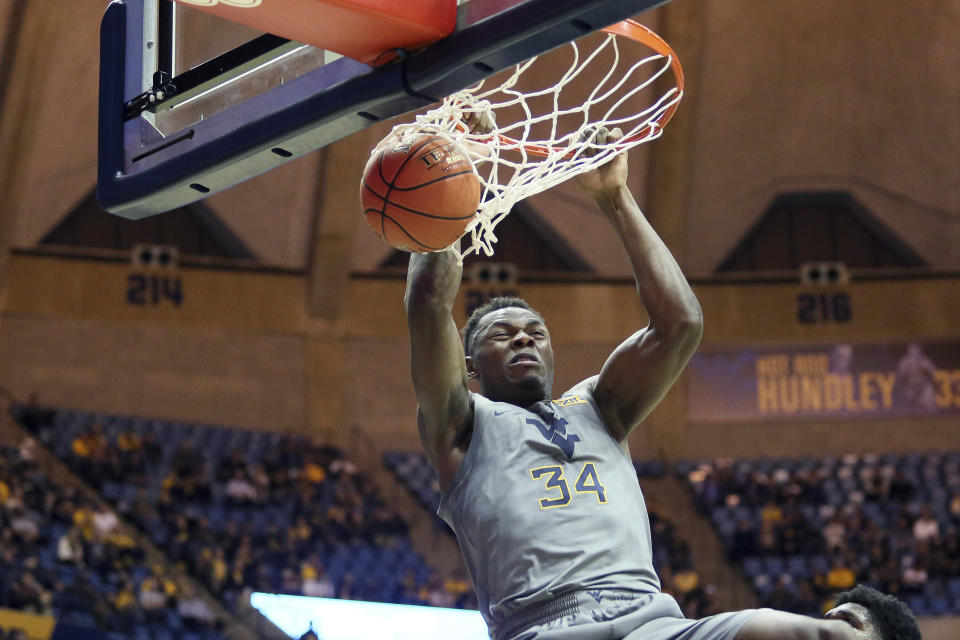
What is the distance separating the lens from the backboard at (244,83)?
9.45 feet

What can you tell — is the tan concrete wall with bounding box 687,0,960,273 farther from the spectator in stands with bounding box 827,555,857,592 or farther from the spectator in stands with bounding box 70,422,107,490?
the spectator in stands with bounding box 70,422,107,490

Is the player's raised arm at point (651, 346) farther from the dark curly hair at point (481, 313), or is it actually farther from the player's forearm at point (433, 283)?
the player's forearm at point (433, 283)

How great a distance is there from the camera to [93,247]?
59.7 feet

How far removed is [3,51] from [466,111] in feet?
47.3

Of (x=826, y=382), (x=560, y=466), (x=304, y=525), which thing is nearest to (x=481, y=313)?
(x=560, y=466)

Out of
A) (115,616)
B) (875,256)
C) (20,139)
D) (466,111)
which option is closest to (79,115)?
(20,139)

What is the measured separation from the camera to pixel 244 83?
3398 mm

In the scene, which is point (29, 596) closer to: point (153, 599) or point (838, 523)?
point (153, 599)

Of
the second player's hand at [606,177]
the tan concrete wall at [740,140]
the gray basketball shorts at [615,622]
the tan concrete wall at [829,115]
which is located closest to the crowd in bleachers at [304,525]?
the tan concrete wall at [740,140]

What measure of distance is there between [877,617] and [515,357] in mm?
1275

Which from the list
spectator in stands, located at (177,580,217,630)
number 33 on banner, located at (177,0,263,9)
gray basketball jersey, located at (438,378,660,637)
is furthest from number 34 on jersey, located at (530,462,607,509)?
spectator in stands, located at (177,580,217,630)

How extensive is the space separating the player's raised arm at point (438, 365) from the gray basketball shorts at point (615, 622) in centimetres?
55

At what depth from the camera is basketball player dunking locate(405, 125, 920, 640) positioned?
2.75 m

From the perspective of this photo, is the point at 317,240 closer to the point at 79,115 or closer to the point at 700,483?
the point at 79,115
